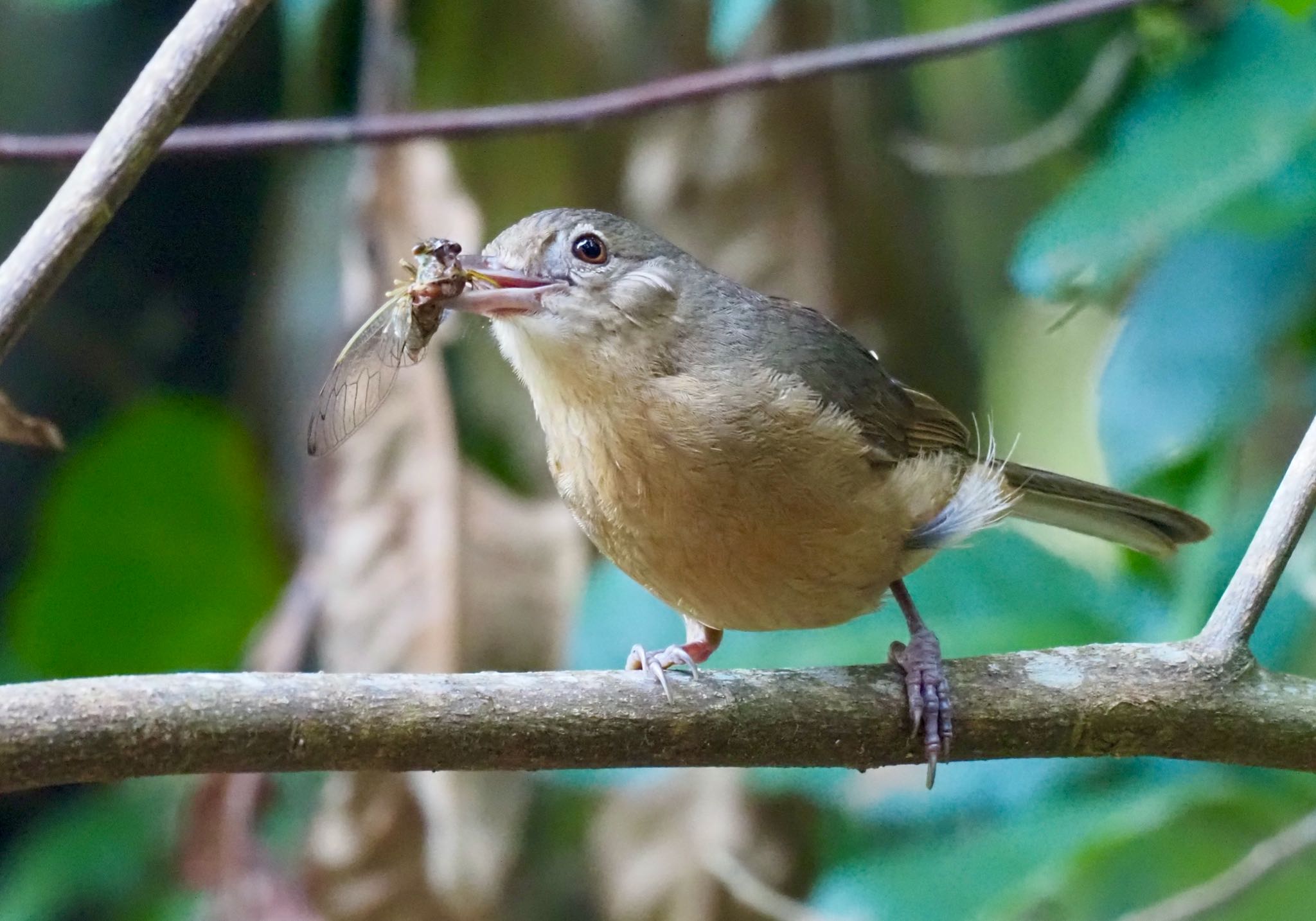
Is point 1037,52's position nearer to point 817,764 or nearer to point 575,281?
point 575,281

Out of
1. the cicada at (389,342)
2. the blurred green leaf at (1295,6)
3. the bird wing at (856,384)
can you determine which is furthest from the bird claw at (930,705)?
the blurred green leaf at (1295,6)

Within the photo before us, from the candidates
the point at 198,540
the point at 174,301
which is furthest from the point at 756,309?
the point at 174,301

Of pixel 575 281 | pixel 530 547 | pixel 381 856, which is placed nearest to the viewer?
pixel 575 281

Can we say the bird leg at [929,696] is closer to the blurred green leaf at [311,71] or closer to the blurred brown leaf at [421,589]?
the blurred brown leaf at [421,589]

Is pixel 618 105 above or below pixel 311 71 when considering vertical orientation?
below

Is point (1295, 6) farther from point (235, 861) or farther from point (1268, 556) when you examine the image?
point (235, 861)

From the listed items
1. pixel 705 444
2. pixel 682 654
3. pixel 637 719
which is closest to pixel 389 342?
pixel 705 444
